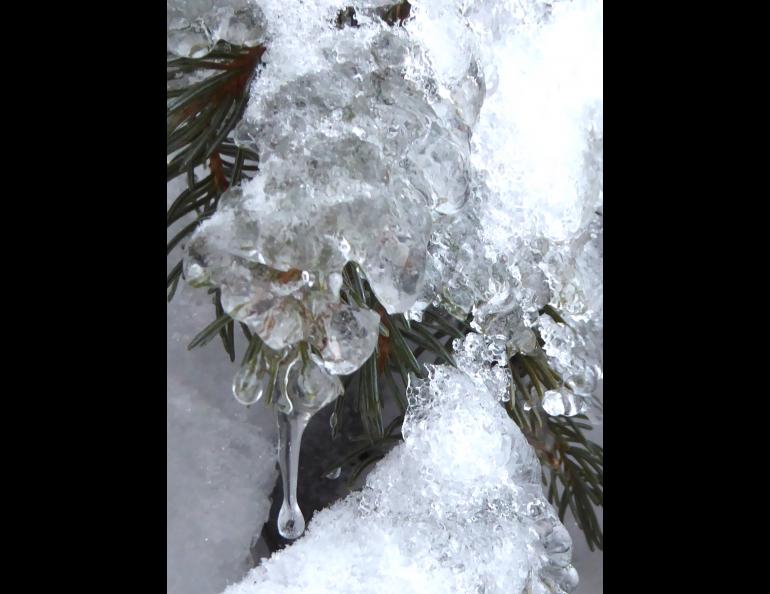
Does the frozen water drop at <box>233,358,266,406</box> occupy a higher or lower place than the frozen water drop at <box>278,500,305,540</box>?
higher

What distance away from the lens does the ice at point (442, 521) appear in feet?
1.28

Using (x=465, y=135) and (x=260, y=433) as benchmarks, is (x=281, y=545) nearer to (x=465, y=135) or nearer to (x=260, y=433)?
(x=260, y=433)

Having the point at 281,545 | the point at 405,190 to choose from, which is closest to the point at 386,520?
the point at 281,545

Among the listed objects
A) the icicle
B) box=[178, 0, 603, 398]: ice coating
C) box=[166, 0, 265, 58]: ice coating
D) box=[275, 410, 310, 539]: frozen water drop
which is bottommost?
box=[275, 410, 310, 539]: frozen water drop

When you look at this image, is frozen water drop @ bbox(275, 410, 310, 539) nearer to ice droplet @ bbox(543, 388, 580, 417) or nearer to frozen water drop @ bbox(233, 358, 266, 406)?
frozen water drop @ bbox(233, 358, 266, 406)

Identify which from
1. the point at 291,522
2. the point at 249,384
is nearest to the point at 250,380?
the point at 249,384

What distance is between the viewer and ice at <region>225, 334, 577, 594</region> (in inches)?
15.4

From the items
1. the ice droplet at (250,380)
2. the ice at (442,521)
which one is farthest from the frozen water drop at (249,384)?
the ice at (442,521)

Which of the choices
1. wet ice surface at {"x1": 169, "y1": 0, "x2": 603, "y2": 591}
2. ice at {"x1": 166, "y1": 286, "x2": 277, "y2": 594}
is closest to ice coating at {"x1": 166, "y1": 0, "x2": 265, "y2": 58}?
wet ice surface at {"x1": 169, "y1": 0, "x2": 603, "y2": 591}

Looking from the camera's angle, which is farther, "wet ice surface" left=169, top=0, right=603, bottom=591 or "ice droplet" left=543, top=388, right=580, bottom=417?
"ice droplet" left=543, top=388, right=580, bottom=417

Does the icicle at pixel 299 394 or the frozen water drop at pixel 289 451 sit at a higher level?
the icicle at pixel 299 394

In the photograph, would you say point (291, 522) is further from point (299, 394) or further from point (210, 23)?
point (210, 23)

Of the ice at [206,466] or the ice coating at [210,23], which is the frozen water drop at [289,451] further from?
the ice coating at [210,23]

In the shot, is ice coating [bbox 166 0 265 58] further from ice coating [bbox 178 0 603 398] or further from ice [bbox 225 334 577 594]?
ice [bbox 225 334 577 594]
